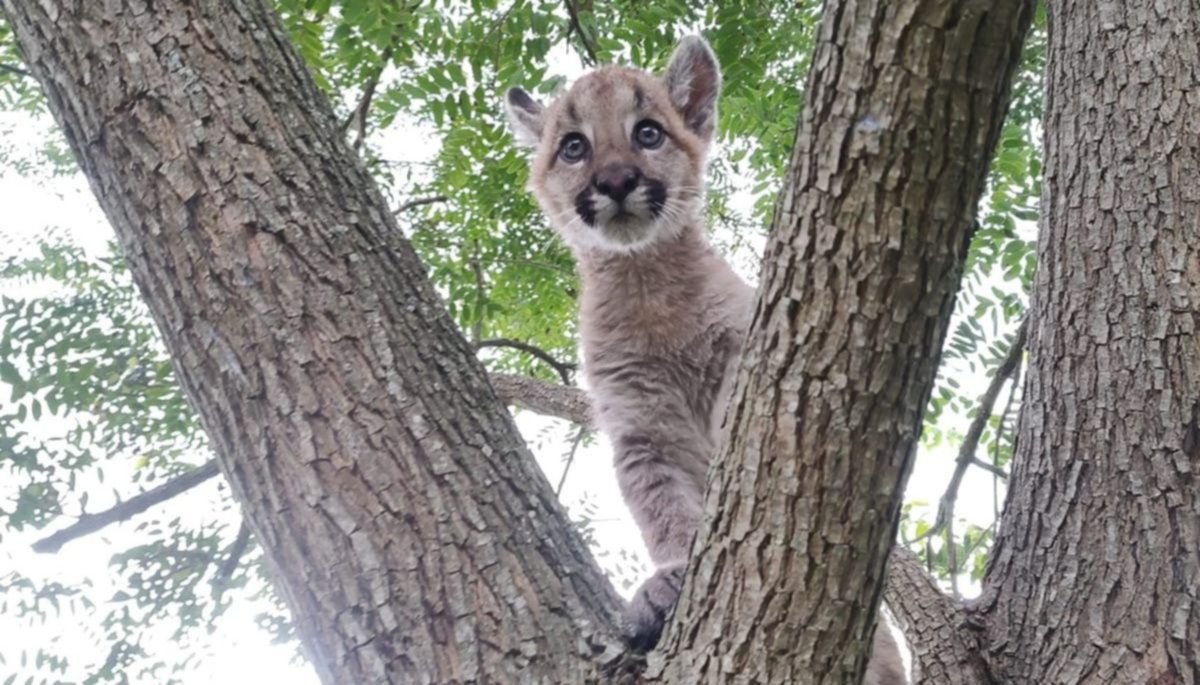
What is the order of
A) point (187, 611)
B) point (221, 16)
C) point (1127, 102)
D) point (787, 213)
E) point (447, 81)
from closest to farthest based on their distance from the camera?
point (787, 213) → point (221, 16) → point (1127, 102) → point (187, 611) → point (447, 81)

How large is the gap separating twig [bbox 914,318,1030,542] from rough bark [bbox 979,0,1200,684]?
924 mm

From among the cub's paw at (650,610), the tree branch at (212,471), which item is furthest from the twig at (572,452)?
the cub's paw at (650,610)

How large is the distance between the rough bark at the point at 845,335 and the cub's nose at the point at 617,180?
7.69ft

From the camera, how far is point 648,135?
15.5 ft

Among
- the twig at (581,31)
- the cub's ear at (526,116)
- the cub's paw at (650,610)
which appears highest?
the twig at (581,31)

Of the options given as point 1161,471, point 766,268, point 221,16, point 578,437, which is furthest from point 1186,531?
point 578,437

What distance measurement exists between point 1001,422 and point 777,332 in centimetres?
275

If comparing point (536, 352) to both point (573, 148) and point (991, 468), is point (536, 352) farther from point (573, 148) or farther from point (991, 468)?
point (991, 468)

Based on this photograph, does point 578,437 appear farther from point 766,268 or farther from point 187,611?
point 766,268

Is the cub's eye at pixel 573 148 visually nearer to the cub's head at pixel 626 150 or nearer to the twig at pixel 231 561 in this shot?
the cub's head at pixel 626 150

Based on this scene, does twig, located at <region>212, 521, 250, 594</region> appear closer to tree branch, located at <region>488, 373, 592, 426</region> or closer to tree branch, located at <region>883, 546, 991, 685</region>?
tree branch, located at <region>488, 373, 592, 426</region>

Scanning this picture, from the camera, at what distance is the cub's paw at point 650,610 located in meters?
2.49

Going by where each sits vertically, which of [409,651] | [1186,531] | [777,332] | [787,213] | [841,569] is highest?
[787,213]

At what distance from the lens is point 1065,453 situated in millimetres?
2961
